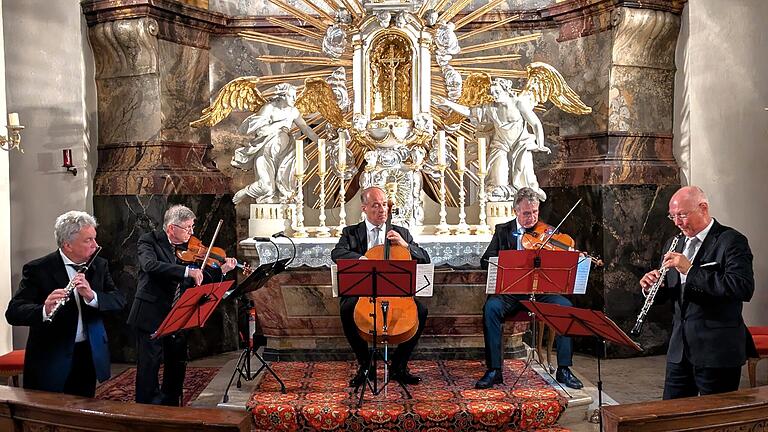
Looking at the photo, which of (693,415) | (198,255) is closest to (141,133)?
(198,255)

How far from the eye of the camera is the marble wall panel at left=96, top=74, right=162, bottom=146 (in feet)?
29.7

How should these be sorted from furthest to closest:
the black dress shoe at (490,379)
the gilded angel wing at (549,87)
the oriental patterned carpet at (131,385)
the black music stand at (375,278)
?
the gilded angel wing at (549,87) < the oriental patterned carpet at (131,385) < the black dress shoe at (490,379) < the black music stand at (375,278)

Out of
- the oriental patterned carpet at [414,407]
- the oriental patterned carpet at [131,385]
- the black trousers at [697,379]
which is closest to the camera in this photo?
the black trousers at [697,379]

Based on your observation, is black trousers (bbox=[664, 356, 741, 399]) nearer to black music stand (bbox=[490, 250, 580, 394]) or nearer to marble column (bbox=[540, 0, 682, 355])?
black music stand (bbox=[490, 250, 580, 394])

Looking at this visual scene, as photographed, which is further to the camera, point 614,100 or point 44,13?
point 614,100

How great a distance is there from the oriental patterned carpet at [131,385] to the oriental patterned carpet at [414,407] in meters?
0.94

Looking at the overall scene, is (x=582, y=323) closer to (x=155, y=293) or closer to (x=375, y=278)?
(x=375, y=278)

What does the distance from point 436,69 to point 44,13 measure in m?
3.87

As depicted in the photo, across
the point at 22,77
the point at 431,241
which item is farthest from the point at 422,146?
the point at 22,77

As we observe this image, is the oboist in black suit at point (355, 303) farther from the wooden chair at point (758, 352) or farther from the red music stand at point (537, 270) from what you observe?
the wooden chair at point (758, 352)

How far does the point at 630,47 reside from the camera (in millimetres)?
9188

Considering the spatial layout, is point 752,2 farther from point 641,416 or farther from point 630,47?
point 641,416

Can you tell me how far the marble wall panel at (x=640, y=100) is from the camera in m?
9.20

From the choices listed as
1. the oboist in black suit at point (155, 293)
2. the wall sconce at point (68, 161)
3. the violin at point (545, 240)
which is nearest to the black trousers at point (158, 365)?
the oboist in black suit at point (155, 293)
